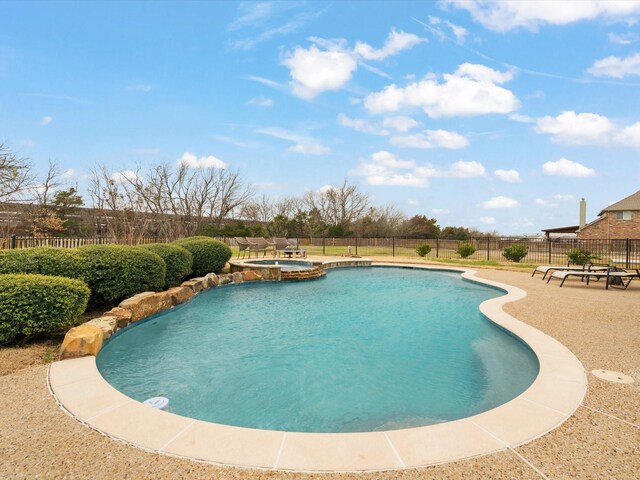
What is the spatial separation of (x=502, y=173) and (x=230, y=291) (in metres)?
16.4

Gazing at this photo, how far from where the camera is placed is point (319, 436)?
231cm

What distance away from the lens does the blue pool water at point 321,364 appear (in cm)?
324

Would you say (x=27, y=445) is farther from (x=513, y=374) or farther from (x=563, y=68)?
(x=563, y=68)

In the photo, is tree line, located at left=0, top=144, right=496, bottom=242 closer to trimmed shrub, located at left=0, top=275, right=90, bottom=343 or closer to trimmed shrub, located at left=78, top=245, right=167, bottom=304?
trimmed shrub, located at left=78, top=245, right=167, bottom=304

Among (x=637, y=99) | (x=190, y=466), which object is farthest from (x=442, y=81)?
(x=190, y=466)

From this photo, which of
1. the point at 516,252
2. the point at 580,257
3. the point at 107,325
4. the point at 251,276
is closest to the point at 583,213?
the point at 516,252

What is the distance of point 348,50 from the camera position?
11.6 m

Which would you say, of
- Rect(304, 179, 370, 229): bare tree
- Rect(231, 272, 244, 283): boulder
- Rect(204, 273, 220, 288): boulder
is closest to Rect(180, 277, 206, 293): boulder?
Rect(204, 273, 220, 288): boulder

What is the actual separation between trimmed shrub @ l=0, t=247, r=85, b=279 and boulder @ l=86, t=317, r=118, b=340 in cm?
134

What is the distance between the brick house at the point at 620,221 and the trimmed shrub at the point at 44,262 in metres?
35.7

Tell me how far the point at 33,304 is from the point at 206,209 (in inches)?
1295

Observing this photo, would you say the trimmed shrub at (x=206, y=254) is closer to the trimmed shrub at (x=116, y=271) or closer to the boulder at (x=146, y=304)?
the trimmed shrub at (x=116, y=271)

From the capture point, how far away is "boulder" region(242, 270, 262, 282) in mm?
10906

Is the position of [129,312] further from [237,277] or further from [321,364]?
[237,277]
